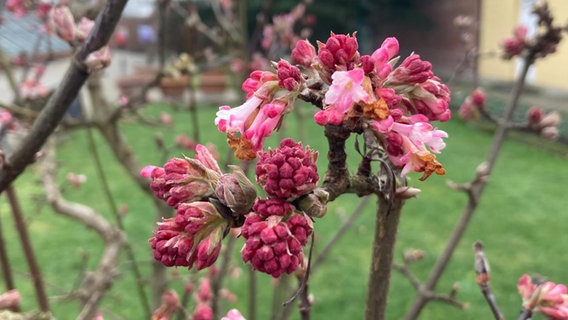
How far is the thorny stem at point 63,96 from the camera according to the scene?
3.02ft

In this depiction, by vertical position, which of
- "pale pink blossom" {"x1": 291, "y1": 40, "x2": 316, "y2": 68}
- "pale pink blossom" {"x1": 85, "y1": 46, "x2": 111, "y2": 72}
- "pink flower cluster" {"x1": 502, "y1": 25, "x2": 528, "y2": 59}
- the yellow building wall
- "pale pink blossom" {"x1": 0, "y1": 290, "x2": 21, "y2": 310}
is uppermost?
the yellow building wall

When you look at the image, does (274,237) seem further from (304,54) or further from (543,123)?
(543,123)

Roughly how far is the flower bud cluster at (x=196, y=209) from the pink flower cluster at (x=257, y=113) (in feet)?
0.15

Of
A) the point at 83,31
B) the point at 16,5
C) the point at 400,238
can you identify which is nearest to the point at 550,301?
the point at 83,31

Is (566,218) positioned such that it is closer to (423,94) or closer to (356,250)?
(356,250)

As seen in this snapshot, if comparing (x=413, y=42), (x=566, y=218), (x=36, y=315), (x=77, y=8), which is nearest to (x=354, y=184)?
(x=36, y=315)

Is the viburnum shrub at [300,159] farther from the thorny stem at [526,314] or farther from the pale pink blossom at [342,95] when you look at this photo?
the thorny stem at [526,314]

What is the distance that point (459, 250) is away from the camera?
4.80 m

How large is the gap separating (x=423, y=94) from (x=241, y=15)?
6.96ft

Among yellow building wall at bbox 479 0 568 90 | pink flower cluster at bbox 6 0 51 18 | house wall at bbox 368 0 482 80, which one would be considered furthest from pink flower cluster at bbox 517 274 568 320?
house wall at bbox 368 0 482 80

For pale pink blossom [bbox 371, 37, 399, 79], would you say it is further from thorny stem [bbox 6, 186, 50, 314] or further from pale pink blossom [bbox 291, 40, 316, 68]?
thorny stem [bbox 6, 186, 50, 314]

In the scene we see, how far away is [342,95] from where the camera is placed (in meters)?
0.60

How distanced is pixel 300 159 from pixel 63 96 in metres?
0.48

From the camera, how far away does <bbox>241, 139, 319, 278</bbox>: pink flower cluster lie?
0.57 m
